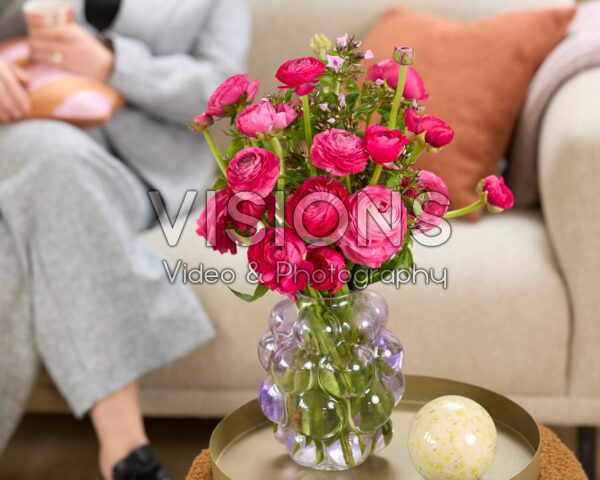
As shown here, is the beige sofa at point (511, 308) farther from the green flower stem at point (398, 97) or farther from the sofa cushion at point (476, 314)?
the green flower stem at point (398, 97)

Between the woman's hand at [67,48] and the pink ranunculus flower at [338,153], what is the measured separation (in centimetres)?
106

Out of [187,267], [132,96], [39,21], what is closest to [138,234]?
[187,267]

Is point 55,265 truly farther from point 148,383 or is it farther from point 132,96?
point 132,96

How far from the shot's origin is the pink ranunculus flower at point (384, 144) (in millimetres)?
607

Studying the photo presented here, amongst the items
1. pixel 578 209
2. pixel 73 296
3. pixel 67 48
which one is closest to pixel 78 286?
pixel 73 296

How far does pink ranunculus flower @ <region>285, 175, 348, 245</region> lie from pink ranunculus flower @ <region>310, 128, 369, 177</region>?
2 cm

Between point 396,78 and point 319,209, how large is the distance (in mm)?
169

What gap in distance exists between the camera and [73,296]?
1.31m

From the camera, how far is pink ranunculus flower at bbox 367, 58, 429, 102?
2.23 feet

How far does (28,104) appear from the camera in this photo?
1.44m

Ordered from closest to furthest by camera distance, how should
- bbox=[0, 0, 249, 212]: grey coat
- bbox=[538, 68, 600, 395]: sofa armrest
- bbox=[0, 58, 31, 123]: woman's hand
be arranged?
1. bbox=[538, 68, 600, 395]: sofa armrest
2. bbox=[0, 58, 31, 123]: woman's hand
3. bbox=[0, 0, 249, 212]: grey coat

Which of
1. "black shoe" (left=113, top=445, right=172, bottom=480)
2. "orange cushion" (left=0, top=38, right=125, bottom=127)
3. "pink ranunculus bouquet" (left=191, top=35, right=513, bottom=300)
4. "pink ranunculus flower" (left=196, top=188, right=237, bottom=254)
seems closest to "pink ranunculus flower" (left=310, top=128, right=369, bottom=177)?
"pink ranunculus bouquet" (left=191, top=35, right=513, bottom=300)

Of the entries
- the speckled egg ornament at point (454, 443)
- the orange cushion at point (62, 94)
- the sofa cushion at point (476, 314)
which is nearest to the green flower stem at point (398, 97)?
the speckled egg ornament at point (454, 443)

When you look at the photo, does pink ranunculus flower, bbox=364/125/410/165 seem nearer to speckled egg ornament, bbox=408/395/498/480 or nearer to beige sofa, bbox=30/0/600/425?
speckled egg ornament, bbox=408/395/498/480
